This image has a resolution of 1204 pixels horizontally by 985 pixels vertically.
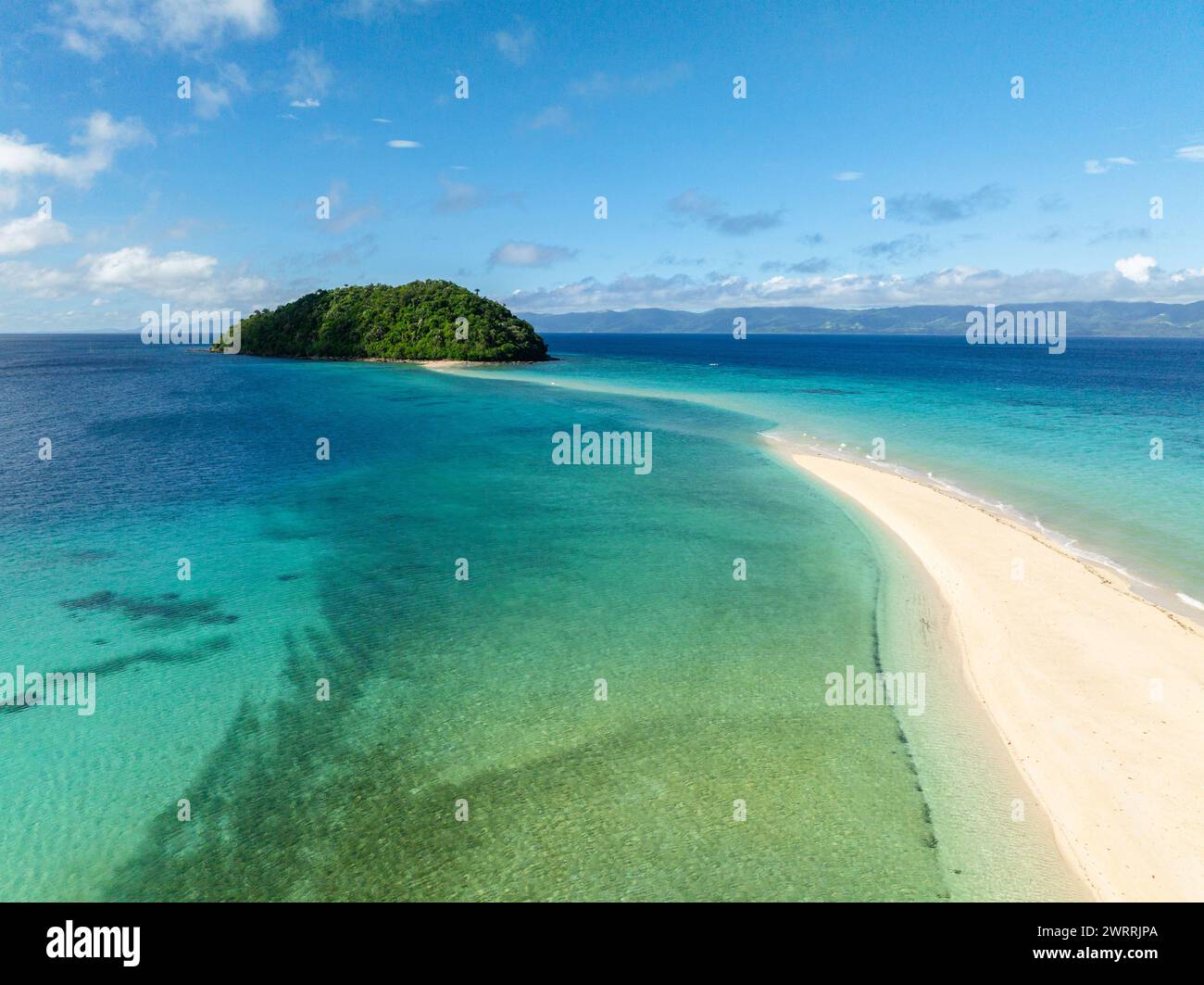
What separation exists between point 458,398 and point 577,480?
38.2m

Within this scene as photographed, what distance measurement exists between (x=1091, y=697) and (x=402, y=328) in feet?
407

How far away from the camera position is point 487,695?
13750 millimetres

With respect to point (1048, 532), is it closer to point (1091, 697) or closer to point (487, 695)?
point (1091, 697)

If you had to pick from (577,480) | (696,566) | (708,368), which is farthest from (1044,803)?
(708,368)

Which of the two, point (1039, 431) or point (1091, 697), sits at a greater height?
point (1039, 431)

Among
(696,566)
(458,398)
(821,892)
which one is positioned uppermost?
(458,398)

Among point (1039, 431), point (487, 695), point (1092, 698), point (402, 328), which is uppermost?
point (402, 328)

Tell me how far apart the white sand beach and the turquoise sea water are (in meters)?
0.80

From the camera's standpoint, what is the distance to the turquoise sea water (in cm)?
945

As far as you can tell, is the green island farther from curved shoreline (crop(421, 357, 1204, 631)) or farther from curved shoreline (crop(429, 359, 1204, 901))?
curved shoreline (crop(429, 359, 1204, 901))

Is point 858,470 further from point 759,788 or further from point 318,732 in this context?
point 318,732

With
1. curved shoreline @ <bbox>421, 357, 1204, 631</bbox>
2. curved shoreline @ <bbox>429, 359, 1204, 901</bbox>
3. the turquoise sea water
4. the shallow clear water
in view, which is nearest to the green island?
the shallow clear water

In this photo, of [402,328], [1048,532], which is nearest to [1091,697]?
[1048,532]

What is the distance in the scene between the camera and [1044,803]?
1091 centimetres
